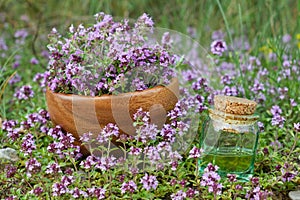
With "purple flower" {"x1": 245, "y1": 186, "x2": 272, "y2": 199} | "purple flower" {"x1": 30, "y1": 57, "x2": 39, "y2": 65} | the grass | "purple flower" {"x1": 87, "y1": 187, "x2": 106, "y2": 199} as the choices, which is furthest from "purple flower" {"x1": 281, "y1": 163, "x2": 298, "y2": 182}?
"purple flower" {"x1": 30, "y1": 57, "x2": 39, "y2": 65}

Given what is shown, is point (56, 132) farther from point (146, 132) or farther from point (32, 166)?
point (146, 132)

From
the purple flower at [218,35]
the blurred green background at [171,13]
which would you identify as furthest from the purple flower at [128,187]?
the purple flower at [218,35]

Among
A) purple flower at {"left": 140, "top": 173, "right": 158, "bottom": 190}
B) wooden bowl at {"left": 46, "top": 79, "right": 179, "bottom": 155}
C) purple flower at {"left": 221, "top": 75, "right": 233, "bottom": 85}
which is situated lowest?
purple flower at {"left": 140, "top": 173, "right": 158, "bottom": 190}

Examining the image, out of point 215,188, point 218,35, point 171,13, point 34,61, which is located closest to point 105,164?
point 215,188

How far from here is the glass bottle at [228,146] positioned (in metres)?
2.42

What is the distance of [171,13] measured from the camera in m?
5.02

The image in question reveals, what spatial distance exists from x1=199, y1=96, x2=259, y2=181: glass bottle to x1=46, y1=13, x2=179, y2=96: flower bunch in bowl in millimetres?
354

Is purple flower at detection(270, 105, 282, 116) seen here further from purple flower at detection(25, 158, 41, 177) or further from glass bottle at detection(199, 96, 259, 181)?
purple flower at detection(25, 158, 41, 177)

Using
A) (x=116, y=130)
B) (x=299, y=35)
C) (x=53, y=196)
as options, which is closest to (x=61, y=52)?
(x=116, y=130)

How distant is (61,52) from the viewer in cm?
260

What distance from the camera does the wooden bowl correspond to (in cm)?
236

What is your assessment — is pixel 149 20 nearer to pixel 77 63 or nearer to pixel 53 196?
pixel 77 63

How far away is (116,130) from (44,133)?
0.67 metres

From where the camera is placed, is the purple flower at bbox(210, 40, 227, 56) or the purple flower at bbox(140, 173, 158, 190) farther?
the purple flower at bbox(210, 40, 227, 56)
